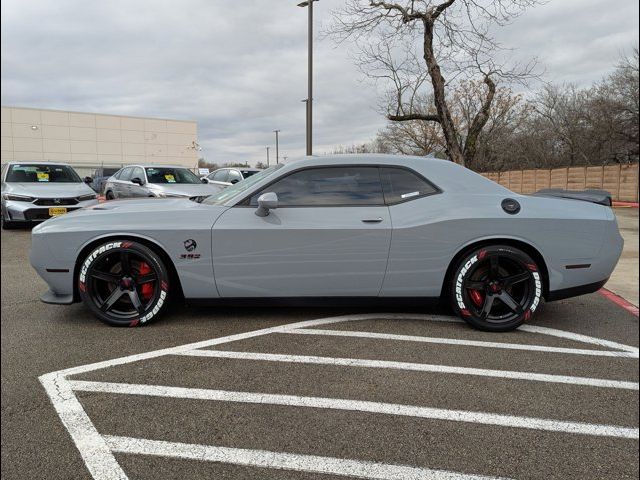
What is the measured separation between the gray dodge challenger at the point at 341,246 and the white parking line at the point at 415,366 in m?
0.59

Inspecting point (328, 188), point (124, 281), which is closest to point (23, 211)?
point (124, 281)

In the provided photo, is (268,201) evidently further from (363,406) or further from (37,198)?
(37,198)

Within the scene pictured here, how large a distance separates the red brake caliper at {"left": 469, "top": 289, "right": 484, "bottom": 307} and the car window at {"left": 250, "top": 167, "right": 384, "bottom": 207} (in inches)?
41.5

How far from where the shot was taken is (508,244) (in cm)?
357

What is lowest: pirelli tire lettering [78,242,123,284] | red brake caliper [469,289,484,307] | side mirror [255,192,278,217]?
red brake caliper [469,289,484,307]

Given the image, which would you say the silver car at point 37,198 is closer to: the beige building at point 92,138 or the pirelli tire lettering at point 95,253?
A: the pirelli tire lettering at point 95,253

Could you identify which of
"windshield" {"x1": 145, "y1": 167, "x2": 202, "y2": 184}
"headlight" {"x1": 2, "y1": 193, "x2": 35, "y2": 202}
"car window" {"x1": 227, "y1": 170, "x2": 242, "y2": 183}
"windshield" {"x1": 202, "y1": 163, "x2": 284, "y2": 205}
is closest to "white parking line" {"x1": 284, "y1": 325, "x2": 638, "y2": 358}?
"windshield" {"x1": 202, "y1": 163, "x2": 284, "y2": 205}

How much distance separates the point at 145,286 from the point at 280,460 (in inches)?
84.2

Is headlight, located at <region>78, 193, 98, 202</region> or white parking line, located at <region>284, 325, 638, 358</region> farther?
headlight, located at <region>78, 193, 98, 202</region>

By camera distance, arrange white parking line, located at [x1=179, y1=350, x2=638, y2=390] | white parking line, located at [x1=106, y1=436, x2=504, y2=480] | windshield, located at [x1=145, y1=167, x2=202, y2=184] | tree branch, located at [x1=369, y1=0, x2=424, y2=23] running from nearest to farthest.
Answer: white parking line, located at [x1=106, y1=436, x2=504, y2=480]
white parking line, located at [x1=179, y1=350, x2=638, y2=390]
tree branch, located at [x1=369, y1=0, x2=424, y2=23]
windshield, located at [x1=145, y1=167, x2=202, y2=184]

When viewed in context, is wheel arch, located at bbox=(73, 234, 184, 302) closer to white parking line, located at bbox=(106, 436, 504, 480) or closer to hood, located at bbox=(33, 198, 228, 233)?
hood, located at bbox=(33, 198, 228, 233)

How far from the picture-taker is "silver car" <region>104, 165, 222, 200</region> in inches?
383

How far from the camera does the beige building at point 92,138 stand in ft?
144

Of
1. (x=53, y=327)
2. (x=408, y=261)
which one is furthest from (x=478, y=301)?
(x=53, y=327)
